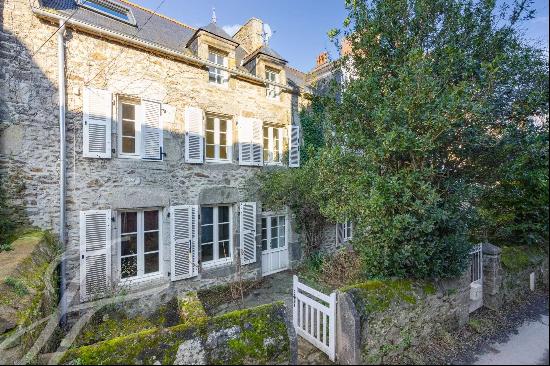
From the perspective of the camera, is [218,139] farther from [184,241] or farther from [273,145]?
[184,241]

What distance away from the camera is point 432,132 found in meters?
4.07

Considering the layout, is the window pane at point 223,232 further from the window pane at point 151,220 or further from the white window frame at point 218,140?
the white window frame at point 218,140

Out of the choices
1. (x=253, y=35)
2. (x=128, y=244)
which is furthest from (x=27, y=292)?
(x=253, y=35)

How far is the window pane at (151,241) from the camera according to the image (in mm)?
7082

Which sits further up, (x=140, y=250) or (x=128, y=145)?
(x=128, y=145)

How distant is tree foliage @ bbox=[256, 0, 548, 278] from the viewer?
398cm

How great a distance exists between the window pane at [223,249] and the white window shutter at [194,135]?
2.60 metres

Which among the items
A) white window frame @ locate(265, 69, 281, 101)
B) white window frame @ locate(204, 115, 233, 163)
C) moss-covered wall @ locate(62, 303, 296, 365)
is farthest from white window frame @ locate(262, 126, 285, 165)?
moss-covered wall @ locate(62, 303, 296, 365)

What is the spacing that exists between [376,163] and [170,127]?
547 cm

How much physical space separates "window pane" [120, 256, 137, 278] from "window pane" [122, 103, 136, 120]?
3.64 meters

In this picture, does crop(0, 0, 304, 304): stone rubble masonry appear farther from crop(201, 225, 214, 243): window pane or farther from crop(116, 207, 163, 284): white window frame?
crop(201, 225, 214, 243): window pane

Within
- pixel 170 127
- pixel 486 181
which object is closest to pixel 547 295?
pixel 486 181

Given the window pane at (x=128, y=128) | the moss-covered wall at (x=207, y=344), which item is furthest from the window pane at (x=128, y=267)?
the moss-covered wall at (x=207, y=344)

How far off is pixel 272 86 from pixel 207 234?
5527 mm
